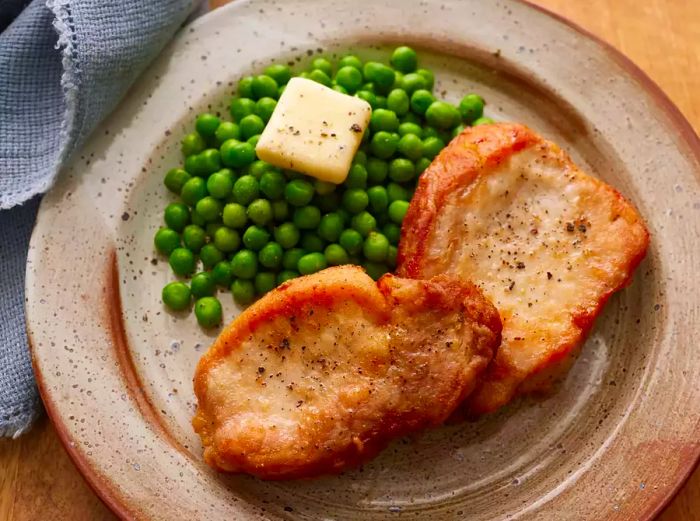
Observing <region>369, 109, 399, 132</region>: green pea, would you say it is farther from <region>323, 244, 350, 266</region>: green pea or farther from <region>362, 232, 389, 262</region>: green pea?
<region>323, 244, 350, 266</region>: green pea

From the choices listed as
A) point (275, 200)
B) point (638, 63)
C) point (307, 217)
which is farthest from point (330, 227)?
point (638, 63)

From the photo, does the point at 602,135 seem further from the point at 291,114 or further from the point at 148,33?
the point at 148,33

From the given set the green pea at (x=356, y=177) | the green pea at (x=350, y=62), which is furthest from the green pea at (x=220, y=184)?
the green pea at (x=350, y=62)

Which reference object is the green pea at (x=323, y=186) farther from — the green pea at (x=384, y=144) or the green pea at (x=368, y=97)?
the green pea at (x=368, y=97)

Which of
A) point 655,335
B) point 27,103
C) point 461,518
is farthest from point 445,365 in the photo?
point 27,103

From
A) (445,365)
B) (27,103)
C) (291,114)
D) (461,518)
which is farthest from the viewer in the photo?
(27,103)
